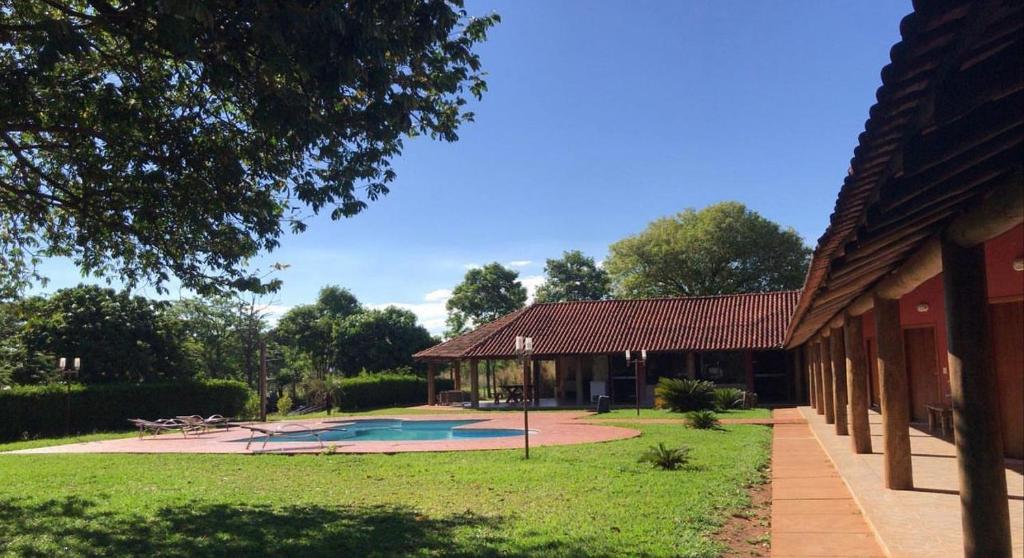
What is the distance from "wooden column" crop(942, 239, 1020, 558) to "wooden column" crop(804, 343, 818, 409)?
18178mm

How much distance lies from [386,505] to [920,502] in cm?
571

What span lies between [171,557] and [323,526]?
4.96 ft

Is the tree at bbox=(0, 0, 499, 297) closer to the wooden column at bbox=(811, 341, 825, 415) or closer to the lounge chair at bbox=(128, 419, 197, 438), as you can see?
the lounge chair at bbox=(128, 419, 197, 438)

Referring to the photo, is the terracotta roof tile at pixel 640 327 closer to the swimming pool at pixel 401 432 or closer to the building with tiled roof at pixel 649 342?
the building with tiled roof at pixel 649 342

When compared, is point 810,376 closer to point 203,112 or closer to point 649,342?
point 649,342

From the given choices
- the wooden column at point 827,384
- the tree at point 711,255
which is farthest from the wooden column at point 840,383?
the tree at point 711,255

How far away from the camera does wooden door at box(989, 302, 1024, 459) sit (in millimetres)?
9141

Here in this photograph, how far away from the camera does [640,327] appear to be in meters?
30.6

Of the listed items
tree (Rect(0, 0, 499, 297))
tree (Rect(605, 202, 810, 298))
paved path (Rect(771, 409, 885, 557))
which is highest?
tree (Rect(605, 202, 810, 298))

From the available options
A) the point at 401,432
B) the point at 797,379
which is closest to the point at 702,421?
the point at 401,432

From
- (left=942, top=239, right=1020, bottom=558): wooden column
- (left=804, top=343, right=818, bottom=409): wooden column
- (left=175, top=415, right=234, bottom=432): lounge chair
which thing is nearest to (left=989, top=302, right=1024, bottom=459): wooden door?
(left=942, top=239, right=1020, bottom=558): wooden column

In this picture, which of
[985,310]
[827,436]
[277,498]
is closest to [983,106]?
[985,310]

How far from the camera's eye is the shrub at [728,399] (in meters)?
23.5

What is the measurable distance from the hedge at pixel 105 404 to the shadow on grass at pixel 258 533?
16.4 m
